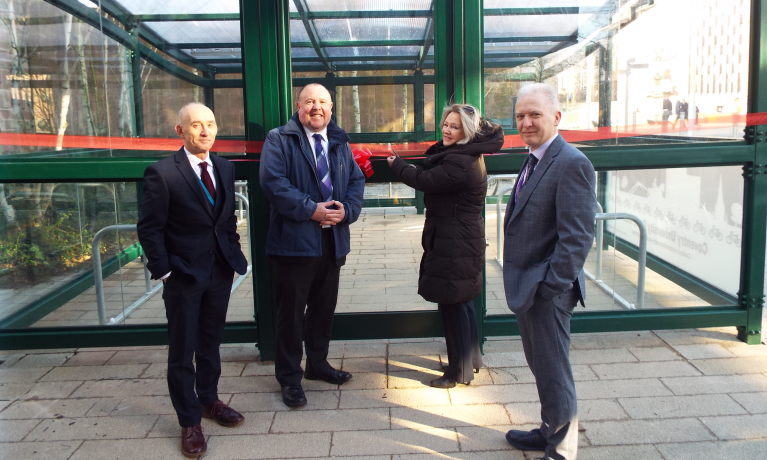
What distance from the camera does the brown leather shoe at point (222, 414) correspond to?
3.04 meters

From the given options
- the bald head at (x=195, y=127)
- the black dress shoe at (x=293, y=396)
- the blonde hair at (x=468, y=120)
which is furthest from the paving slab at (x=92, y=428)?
the blonde hair at (x=468, y=120)

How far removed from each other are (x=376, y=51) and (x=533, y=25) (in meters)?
1.02

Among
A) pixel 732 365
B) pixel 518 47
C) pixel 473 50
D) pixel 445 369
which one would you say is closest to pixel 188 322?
pixel 445 369

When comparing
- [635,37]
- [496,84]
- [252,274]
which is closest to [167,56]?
[252,274]

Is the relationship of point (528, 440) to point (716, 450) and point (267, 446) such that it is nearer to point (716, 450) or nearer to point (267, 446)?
point (716, 450)

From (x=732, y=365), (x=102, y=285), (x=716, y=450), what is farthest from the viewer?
(x=102, y=285)

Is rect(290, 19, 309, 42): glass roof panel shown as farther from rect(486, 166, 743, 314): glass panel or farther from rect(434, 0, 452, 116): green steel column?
rect(486, 166, 743, 314): glass panel

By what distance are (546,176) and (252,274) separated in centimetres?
214

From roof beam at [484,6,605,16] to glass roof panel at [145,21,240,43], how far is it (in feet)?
5.20

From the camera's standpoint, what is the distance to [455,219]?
325 cm

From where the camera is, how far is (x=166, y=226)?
281 centimetres

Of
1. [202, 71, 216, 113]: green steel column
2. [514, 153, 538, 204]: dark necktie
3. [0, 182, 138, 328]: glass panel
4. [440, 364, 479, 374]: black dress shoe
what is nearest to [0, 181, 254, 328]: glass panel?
[0, 182, 138, 328]: glass panel

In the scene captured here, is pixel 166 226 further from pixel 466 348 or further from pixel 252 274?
pixel 466 348

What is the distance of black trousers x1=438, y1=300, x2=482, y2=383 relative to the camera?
11.1ft
